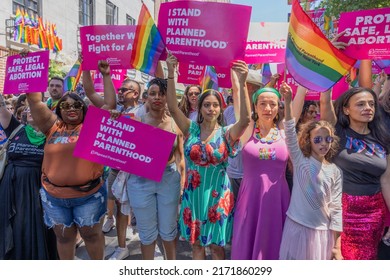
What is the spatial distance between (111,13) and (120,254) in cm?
1767

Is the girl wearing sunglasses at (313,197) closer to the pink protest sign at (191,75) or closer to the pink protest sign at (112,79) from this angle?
the pink protest sign at (191,75)

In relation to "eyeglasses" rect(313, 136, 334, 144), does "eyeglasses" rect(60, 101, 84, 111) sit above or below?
above

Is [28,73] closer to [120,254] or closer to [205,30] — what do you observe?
[205,30]

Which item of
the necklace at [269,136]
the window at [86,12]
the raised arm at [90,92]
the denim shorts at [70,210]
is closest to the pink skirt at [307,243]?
the necklace at [269,136]

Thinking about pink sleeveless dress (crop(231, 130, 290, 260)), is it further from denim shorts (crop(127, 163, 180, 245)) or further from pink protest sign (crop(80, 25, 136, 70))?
pink protest sign (crop(80, 25, 136, 70))

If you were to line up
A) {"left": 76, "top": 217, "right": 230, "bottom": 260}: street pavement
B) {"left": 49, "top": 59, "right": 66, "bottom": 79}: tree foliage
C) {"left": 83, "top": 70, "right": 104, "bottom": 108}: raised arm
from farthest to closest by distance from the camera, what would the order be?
{"left": 49, "top": 59, "right": 66, "bottom": 79}: tree foliage → {"left": 76, "top": 217, "right": 230, "bottom": 260}: street pavement → {"left": 83, "top": 70, "right": 104, "bottom": 108}: raised arm

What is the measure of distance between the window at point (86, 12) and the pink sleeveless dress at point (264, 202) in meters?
15.6

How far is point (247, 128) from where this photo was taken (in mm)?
2975

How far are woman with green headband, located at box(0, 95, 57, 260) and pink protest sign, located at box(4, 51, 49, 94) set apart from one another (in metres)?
0.31

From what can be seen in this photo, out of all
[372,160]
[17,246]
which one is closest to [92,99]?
[17,246]

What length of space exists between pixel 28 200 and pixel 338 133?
8.82 ft

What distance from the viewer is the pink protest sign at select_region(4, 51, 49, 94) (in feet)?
10.2

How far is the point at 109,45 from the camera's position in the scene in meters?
3.77

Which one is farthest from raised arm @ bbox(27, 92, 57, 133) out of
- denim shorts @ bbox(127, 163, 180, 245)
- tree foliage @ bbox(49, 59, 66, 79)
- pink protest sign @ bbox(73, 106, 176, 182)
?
tree foliage @ bbox(49, 59, 66, 79)
